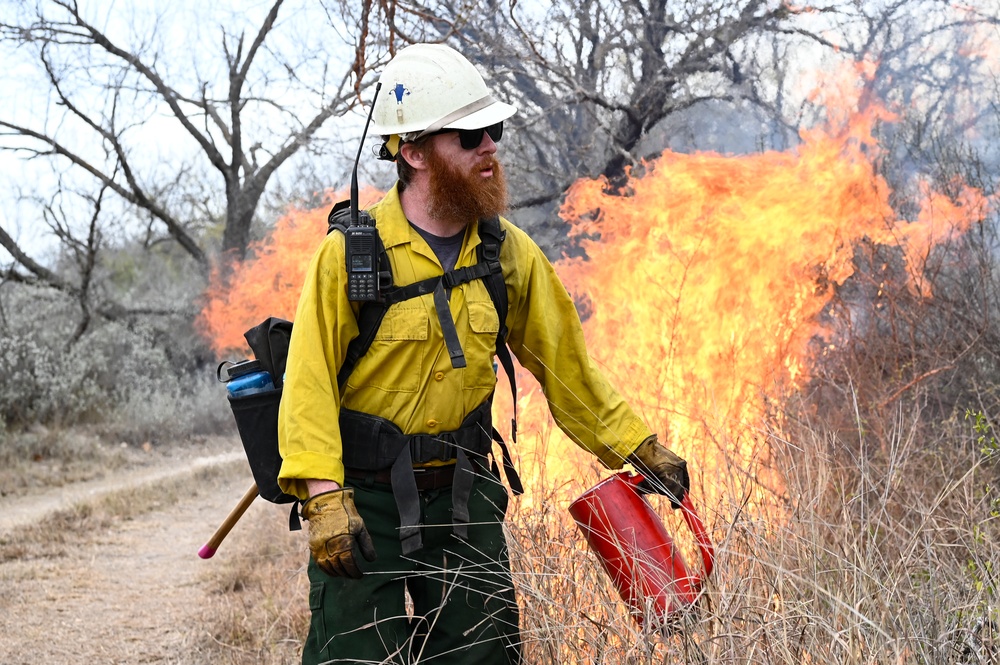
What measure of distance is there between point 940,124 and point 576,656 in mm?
7276

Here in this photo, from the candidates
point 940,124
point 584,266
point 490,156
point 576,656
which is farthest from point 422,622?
point 940,124

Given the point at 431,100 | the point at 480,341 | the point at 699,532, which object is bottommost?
the point at 699,532

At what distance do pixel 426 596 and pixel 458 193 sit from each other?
1.23 m

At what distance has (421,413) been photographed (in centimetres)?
288

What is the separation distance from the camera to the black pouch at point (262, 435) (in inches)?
114

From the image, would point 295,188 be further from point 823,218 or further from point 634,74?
point 823,218

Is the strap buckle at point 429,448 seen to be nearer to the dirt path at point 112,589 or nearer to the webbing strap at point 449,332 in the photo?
the webbing strap at point 449,332

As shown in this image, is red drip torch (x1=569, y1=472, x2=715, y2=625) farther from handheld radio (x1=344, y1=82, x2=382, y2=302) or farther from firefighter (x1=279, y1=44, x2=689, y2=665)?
handheld radio (x1=344, y1=82, x2=382, y2=302)

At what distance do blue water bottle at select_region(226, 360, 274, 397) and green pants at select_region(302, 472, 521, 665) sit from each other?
15.9 inches

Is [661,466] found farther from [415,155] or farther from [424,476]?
[415,155]

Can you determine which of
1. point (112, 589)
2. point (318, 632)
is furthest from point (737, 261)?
point (112, 589)

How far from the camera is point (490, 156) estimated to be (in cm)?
308

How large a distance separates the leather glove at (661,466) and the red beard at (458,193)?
0.92m

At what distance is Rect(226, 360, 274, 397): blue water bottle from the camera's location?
2.92 metres
